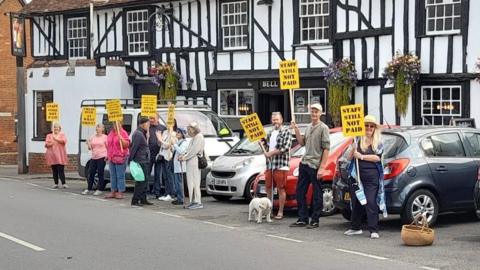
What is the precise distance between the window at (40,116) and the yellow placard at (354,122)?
1996 cm

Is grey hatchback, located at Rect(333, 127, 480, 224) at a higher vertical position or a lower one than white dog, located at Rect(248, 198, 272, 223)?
higher

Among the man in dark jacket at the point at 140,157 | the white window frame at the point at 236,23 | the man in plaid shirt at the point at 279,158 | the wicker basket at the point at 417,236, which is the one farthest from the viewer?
the white window frame at the point at 236,23

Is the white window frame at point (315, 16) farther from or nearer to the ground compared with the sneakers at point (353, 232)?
farther from the ground

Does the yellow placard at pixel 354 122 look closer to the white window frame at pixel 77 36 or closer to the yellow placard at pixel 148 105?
the yellow placard at pixel 148 105

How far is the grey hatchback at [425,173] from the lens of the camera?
11.0m

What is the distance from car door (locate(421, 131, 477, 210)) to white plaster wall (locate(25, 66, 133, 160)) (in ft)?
55.0

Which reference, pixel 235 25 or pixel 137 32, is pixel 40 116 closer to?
pixel 137 32

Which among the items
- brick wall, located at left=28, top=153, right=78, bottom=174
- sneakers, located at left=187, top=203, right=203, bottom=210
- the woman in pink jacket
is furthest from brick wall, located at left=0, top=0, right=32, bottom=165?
sneakers, located at left=187, top=203, right=203, bottom=210

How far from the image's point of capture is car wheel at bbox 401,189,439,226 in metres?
11.0

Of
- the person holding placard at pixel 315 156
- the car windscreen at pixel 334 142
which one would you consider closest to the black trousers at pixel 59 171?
the car windscreen at pixel 334 142

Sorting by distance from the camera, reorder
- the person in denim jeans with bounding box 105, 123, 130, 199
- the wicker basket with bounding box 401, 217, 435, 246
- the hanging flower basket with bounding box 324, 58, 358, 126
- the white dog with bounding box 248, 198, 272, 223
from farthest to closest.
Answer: the hanging flower basket with bounding box 324, 58, 358, 126 → the person in denim jeans with bounding box 105, 123, 130, 199 → the white dog with bounding box 248, 198, 272, 223 → the wicker basket with bounding box 401, 217, 435, 246

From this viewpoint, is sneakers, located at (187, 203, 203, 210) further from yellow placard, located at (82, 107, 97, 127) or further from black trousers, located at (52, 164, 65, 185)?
black trousers, located at (52, 164, 65, 185)

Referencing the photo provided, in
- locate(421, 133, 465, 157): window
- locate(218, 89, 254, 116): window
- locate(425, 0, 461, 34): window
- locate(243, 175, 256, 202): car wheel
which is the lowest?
locate(243, 175, 256, 202): car wheel

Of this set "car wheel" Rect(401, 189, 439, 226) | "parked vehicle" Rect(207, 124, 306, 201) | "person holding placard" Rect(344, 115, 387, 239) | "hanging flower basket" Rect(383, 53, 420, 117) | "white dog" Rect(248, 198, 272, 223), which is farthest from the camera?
"hanging flower basket" Rect(383, 53, 420, 117)
